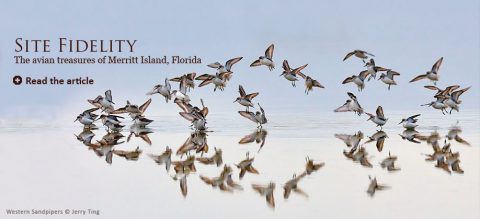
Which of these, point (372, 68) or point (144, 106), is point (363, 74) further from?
point (144, 106)

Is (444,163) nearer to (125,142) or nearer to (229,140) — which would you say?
(229,140)

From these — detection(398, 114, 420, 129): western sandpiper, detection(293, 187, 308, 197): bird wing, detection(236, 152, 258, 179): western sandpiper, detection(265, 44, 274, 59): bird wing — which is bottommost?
detection(293, 187, 308, 197): bird wing

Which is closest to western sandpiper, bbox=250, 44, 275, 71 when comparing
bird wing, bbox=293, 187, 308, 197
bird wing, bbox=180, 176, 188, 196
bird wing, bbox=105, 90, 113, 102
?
bird wing, bbox=105, 90, 113, 102

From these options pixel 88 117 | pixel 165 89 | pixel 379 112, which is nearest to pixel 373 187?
pixel 379 112

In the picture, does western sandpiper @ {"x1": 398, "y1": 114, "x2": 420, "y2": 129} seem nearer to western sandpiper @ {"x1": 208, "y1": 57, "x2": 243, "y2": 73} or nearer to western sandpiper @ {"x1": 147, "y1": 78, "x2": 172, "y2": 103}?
western sandpiper @ {"x1": 208, "y1": 57, "x2": 243, "y2": 73}

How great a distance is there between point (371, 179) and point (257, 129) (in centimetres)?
179

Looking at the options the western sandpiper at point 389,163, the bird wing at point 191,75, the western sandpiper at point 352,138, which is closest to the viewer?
the western sandpiper at point 389,163

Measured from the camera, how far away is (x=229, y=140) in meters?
6.95


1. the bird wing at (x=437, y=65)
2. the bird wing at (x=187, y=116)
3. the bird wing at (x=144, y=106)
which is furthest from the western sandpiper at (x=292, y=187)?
the bird wing at (x=437, y=65)

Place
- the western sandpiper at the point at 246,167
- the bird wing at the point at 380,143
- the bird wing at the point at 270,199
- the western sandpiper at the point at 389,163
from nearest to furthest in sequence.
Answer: the bird wing at the point at 270,199, the western sandpiper at the point at 246,167, the western sandpiper at the point at 389,163, the bird wing at the point at 380,143

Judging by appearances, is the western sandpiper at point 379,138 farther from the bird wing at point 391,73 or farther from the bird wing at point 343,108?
the bird wing at point 391,73

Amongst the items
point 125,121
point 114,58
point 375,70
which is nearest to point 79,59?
point 114,58

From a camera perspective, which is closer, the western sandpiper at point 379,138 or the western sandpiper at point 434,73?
the western sandpiper at point 379,138

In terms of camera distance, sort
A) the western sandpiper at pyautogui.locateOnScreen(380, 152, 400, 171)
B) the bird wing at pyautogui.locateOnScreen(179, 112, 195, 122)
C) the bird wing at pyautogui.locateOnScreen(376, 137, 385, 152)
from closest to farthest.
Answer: the western sandpiper at pyautogui.locateOnScreen(380, 152, 400, 171) → the bird wing at pyautogui.locateOnScreen(376, 137, 385, 152) → the bird wing at pyautogui.locateOnScreen(179, 112, 195, 122)
